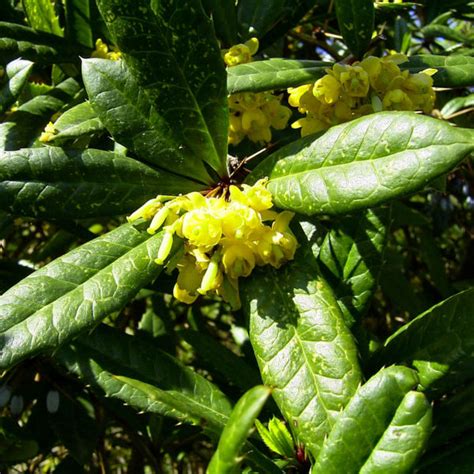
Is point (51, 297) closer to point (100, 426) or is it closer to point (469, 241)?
point (100, 426)

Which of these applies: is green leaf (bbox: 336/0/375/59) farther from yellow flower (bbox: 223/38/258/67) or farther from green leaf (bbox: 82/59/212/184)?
green leaf (bbox: 82/59/212/184)

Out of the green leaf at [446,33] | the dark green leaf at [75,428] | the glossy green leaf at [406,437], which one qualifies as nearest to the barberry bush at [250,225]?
the glossy green leaf at [406,437]

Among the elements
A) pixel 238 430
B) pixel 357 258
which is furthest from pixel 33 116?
pixel 238 430

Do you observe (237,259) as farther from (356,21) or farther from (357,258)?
(356,21)

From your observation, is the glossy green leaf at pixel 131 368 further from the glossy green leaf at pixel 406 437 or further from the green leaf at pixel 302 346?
the glossy green leaf at pixel 406 437

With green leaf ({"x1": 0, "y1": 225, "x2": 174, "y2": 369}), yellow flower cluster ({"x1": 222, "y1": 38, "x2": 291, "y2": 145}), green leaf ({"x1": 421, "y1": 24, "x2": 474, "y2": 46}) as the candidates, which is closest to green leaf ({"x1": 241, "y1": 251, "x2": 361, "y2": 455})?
green leaf ({"x1": 0, "y1": 225, "x2": 174, "y2": 369})

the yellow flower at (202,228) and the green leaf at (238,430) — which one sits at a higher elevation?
the yellow flower at (202,228)
